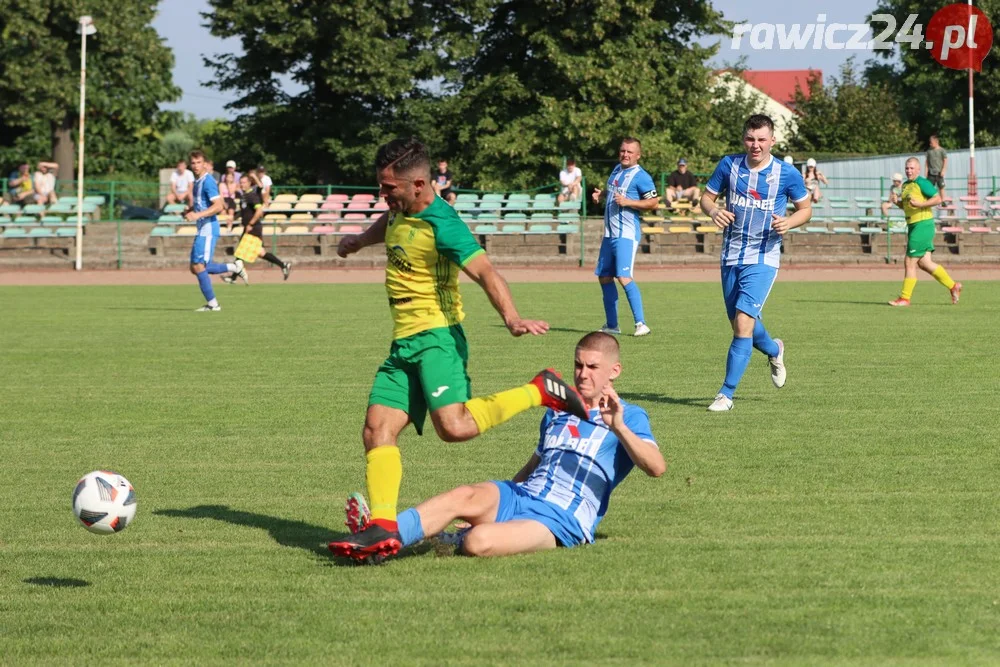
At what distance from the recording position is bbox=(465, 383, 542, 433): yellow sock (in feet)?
19.9

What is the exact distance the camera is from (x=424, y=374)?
19.9ft

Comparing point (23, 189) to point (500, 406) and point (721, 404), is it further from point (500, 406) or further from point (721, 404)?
point (500, 406)

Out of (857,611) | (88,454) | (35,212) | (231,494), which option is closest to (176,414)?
(88,454)

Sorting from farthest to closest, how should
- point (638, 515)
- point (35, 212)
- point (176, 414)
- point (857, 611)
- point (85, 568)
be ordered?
1. point (35, 212)
2. point (176, 414)
3. point (638, 515)
4. point (85, 568)
5. point (857, 611)

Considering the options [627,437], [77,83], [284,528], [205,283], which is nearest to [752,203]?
[627,437]

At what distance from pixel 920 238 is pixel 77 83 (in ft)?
106

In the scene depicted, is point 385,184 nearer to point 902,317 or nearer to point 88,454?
point 88,454

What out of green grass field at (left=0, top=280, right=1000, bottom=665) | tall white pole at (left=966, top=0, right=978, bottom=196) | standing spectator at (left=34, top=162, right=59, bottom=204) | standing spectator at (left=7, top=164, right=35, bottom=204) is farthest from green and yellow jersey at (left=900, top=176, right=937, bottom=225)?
standing spectator at (left=7, top=164, right=35, bottom=204)

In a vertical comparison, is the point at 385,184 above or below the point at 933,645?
above

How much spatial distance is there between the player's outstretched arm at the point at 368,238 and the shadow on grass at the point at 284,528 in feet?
4.49

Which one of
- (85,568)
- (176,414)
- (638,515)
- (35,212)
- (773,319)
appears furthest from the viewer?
(35,212)

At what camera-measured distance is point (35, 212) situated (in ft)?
116

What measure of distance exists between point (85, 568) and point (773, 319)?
524 inches

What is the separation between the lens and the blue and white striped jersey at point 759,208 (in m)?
10.3
